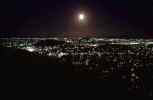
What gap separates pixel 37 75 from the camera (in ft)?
70.0

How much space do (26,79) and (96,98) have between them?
499 cm

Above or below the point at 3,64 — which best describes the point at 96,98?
below

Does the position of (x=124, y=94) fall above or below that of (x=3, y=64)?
below

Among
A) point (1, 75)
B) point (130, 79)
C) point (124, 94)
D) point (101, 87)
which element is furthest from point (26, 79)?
point (130, 79)

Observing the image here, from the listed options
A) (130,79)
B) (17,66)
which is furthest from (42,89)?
(130,79)

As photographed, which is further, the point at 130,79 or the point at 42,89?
the point at 130,79

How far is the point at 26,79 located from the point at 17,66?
3.98 metres

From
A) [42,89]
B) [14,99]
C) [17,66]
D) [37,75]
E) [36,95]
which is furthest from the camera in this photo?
[17,66]

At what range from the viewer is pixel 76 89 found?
18.3 m

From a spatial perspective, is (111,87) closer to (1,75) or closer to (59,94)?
A: (59,94)

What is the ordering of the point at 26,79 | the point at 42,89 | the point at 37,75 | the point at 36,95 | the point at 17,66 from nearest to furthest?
1. the point at 36,95
2. the point at 42,89
3. the point at 26,79
4. the point at 37,75
5. the point at 17,66

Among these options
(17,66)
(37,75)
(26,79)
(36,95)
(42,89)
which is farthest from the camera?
(17,66)

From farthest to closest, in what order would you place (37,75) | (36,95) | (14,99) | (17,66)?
(17,66), (37,75), (36,95), (14,99)

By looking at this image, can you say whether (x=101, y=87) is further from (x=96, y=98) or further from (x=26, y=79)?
(x=26, y=79)
